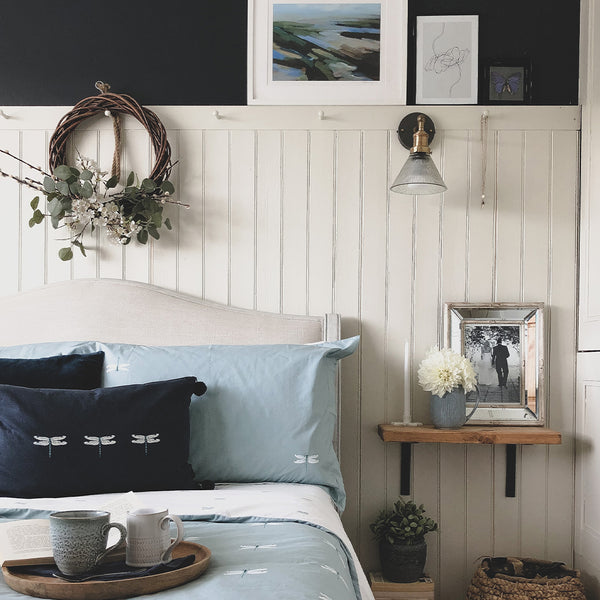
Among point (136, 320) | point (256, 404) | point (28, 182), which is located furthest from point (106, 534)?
point (28, 182)

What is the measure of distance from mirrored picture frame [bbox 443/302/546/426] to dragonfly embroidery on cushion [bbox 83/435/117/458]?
1.32m

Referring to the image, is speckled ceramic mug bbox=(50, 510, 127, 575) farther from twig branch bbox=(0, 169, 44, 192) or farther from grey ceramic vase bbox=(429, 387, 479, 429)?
twig branch bbox=(0, 169, 44, 192)

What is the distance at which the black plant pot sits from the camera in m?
2.68

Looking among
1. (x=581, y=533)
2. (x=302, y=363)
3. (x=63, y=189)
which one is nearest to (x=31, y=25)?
(x=63, y=189)

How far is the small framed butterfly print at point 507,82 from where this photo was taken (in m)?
2.91

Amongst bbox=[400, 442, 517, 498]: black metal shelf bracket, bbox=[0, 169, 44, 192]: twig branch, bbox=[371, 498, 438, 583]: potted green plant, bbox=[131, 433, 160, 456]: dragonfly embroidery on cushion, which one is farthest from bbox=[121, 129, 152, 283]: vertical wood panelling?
bbox=[371, 498, 438, 583]: potted green plant

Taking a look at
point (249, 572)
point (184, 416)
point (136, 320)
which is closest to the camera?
point (249, 572)

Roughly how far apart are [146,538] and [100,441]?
2.70 feet

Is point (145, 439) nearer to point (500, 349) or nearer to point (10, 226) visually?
point (10, 226)

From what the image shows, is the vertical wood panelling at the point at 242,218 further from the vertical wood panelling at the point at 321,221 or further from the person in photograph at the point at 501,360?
the person in photograph at the point at 501,360

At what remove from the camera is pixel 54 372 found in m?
2.36

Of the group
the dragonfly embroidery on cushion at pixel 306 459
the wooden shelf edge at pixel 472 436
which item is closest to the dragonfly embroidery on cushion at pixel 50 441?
the dragonfly embroidery on cushion at pixel 306 459

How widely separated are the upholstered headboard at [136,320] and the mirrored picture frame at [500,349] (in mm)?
473

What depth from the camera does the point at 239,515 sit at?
1771 mm
